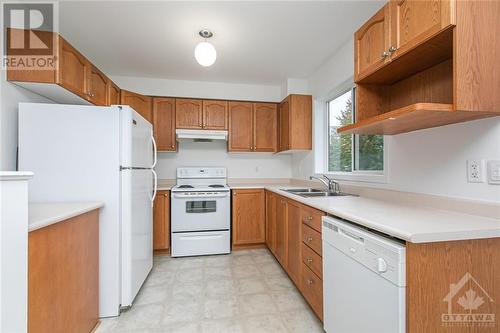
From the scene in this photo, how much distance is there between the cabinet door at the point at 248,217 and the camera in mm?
3291

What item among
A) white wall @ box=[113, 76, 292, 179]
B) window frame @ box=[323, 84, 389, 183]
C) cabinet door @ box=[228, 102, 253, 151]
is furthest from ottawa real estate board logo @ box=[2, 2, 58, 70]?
window frame @ box=[323, 84, 389, 183]

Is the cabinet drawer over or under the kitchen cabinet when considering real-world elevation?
under

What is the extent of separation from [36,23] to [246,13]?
170 centimetres

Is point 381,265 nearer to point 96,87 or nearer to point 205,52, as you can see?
point 205,52

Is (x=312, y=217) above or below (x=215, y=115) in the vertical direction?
below

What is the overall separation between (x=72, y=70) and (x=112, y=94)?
2.87 feet

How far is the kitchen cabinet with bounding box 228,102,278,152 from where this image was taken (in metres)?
3.56

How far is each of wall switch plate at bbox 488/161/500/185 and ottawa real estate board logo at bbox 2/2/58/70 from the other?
9.28ft

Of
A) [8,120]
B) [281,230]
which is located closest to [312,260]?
[281,230]

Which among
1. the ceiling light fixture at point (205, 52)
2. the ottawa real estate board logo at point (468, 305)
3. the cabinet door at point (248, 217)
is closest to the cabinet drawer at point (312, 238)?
the ottawa real estate board logo at point (468, 305)

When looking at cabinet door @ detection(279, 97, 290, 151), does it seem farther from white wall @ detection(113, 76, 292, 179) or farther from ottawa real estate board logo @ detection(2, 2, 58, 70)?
ottawa real estate board logo @ detection(2, 2, 58, 70)

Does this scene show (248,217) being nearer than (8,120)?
No

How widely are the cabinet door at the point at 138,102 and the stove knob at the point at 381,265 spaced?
3165 millimetres

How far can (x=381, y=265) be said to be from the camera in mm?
1027
